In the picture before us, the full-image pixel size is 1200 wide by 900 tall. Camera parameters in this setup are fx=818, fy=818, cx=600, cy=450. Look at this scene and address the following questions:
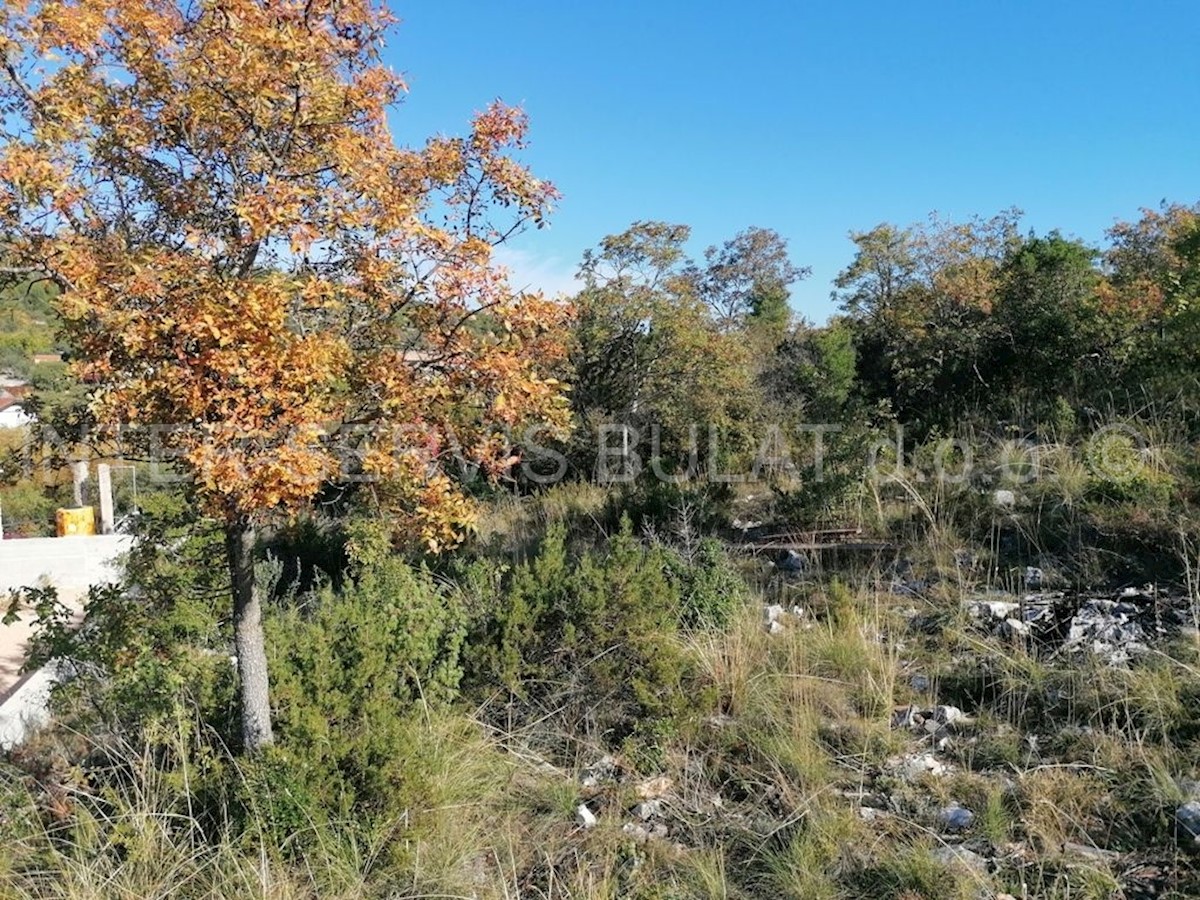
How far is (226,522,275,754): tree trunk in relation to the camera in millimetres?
2961

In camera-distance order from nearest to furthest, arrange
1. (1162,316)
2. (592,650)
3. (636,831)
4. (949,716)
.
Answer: (636,831) < (949,716) < (592,650) < (1162,316)

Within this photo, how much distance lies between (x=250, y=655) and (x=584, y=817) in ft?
4.65

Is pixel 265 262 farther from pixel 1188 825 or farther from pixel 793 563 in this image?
pixel 793 563

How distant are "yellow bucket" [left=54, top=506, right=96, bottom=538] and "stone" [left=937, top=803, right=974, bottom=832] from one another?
12583 millimetres

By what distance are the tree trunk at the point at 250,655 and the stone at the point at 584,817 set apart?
1.20 metres

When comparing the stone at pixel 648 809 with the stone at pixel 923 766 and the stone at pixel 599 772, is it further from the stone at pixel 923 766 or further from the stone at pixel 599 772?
the stone at pixel 923 766

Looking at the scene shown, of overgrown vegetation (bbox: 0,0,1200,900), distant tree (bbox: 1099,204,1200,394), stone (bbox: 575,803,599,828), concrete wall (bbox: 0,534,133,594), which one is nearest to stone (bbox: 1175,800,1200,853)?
overgrown vegetation (bbox: 0,0,1200,900)

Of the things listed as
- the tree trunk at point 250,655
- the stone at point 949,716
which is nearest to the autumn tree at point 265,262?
the tree trunk at point 250,655

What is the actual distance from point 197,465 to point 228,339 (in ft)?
1.12

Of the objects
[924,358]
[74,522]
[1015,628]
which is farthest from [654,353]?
[74,522]

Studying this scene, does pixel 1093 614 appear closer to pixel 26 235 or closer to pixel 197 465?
pixel 197 465

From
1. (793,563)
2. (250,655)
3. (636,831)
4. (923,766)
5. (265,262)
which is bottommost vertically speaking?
(636,831)

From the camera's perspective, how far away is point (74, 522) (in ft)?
39.5

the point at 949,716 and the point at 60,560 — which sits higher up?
the point at 60,560
